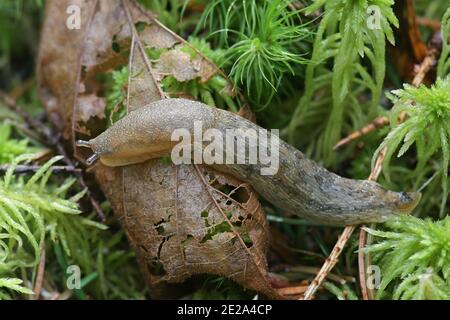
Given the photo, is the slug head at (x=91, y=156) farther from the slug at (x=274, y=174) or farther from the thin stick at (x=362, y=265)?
the thin stick at (x=362, y=265)

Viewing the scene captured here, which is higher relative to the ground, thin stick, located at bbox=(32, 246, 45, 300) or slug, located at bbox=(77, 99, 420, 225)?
slug, located at bbox=(77, 99, 420, 225)

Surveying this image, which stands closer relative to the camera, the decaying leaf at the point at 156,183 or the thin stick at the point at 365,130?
the decaying leaf at the point at 156,183

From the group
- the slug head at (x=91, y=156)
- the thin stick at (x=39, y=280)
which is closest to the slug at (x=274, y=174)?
the slug head at (x=91, y=156)

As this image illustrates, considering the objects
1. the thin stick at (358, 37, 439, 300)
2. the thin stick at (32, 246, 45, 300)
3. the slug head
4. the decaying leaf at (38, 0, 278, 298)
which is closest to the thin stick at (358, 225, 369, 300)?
the thin stick at (358, 37, 439, 300)

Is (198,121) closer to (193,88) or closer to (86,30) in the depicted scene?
(193,88)

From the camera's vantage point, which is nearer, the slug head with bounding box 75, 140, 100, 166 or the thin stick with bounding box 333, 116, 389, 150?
the slug head with bounding box 75, 140, 100, 166

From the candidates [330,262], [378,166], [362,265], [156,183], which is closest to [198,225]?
[156,183]

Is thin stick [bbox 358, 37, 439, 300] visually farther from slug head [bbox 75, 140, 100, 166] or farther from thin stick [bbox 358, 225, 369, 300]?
slug head [bbox 75, 140, 100, 166]
